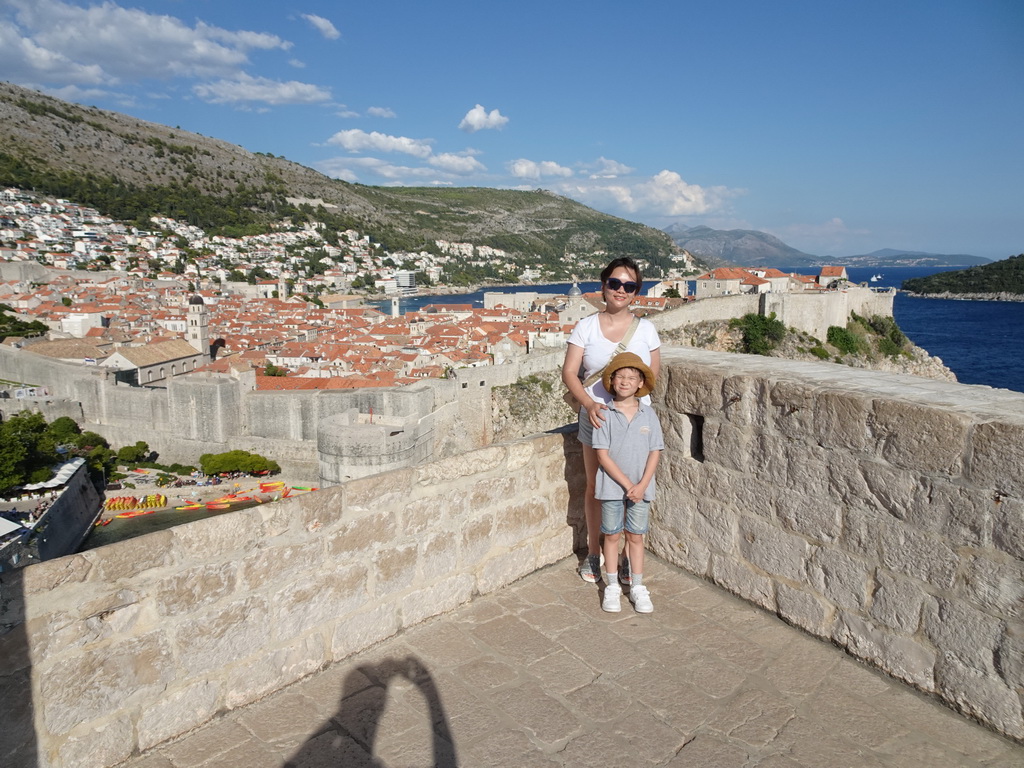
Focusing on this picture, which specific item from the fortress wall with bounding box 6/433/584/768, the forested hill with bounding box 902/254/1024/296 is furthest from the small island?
the fortress wall with bounding box 6/433/584/768

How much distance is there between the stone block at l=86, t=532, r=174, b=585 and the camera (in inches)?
60.4

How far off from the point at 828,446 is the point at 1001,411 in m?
0.46

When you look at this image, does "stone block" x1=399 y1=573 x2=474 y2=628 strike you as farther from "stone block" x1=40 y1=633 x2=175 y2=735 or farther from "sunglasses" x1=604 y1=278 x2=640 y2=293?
"sunglasses" x1=604 y1=278 x2=640 y2=293

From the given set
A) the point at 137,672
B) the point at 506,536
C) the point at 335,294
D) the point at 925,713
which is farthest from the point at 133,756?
the point at 335,294

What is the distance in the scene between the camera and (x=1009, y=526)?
158cm

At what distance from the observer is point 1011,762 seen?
1603 millimetres

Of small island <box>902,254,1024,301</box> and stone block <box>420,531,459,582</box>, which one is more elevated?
small island <box>902,254,1024,301</box>

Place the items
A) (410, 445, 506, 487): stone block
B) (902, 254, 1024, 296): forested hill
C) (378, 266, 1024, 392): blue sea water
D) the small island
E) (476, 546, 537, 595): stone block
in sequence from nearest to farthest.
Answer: (410, 445, 506, 487): stone block, (476, 546, 537, 595): stone block, (378, 266, 1024, 392): blue sea water, the small island, (902, 254, 1024, 296): forested hill

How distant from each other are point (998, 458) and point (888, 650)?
708mm

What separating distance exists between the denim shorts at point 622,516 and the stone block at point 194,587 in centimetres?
127

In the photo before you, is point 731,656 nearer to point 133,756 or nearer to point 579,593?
point 579,593

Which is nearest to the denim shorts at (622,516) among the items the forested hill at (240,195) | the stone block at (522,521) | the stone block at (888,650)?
the stone block at (522,521)

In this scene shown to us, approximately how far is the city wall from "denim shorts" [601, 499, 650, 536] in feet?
0.95

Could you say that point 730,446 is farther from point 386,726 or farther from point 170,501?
point 170,501
